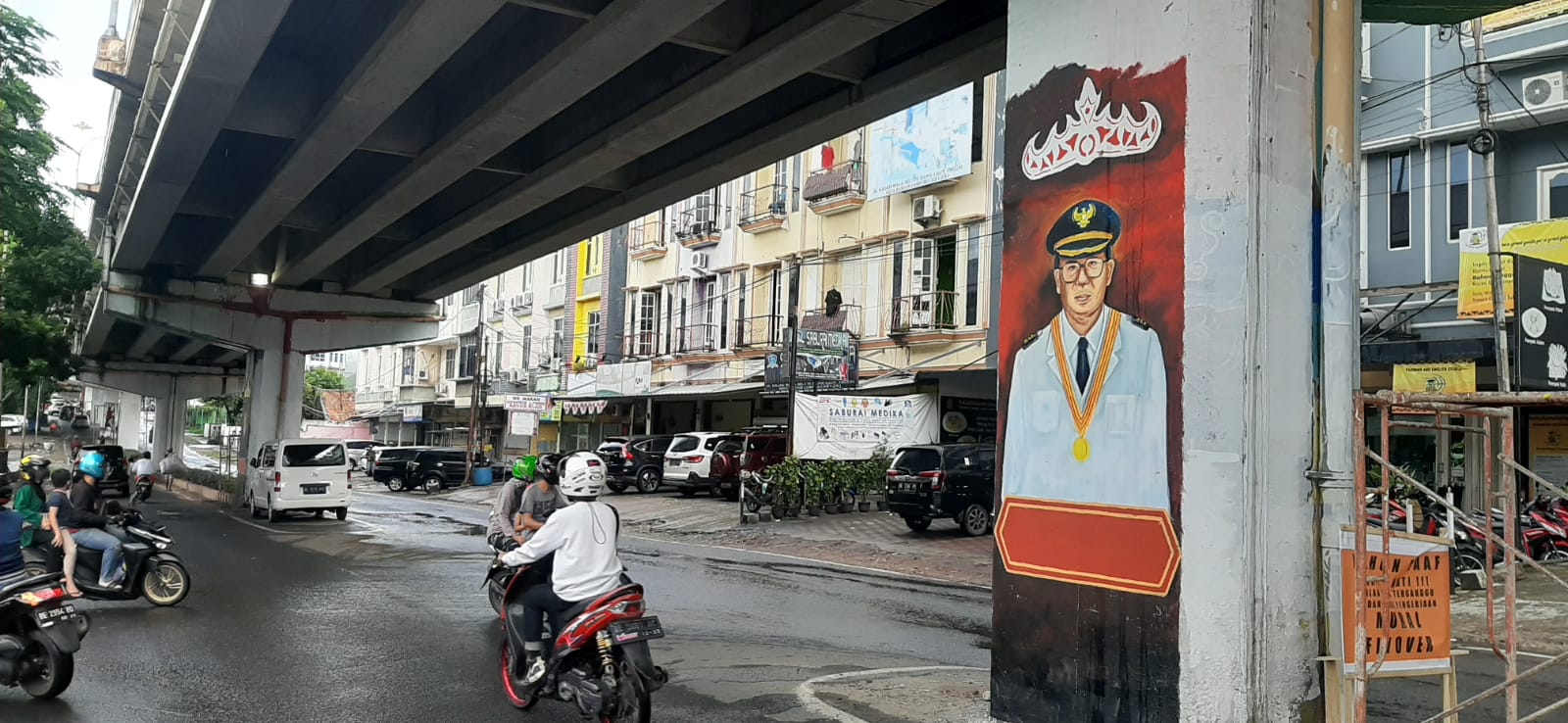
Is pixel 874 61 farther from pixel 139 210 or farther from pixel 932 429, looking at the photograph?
pixel 932 429

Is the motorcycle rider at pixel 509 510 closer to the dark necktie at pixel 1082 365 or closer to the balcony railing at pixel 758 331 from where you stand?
the dark necktie at pixel 1082 365

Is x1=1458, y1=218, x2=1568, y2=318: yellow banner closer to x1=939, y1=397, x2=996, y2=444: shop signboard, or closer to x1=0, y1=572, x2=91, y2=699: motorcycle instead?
x1=939, y1=397, x2=996, y2=444: shop signboard

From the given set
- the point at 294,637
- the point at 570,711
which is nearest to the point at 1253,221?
the point at 570,711

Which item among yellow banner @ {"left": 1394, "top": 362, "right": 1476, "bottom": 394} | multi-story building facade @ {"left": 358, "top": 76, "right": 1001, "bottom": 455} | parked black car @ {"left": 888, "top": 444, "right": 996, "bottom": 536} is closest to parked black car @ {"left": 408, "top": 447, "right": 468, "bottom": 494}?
multi-story building facade @ {"left": 358, "top": 76, "right": 1001, "bottom": 455}

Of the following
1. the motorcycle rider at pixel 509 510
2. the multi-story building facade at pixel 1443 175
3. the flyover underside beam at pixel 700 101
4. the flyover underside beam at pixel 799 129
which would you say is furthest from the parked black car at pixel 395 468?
the multi-story building facade at pixel 1443 175

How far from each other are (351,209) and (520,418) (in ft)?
45.7

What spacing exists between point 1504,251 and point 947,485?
9384 millimetres

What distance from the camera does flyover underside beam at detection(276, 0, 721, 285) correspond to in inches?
386

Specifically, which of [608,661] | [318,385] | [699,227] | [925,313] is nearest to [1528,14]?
[925,313]

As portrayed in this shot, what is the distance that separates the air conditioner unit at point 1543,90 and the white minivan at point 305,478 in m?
23.2

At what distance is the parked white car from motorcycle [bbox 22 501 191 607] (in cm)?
1789

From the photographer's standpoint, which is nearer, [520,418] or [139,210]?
[139,210]

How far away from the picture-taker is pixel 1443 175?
19.4 metres

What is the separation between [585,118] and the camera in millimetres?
14016
